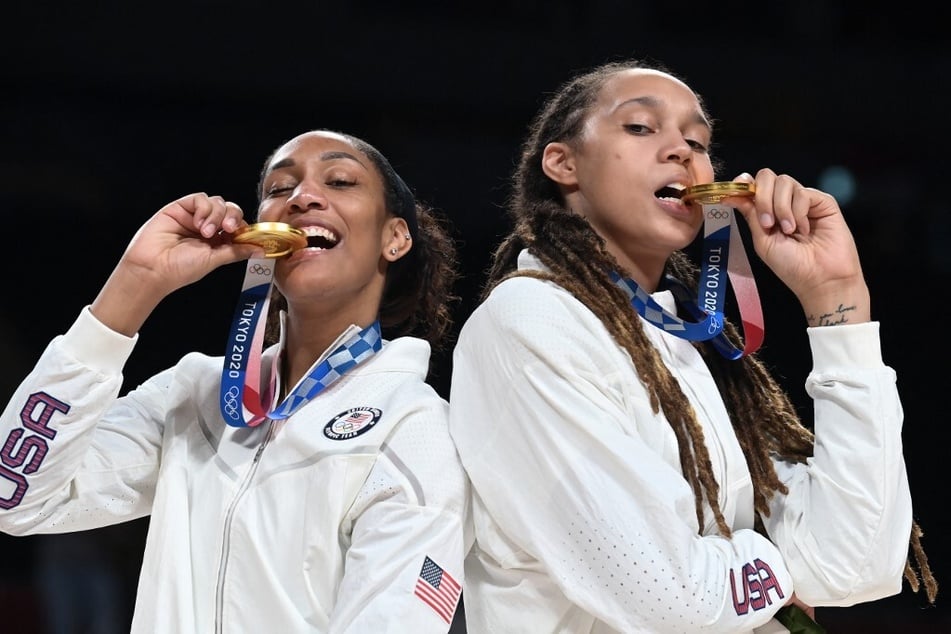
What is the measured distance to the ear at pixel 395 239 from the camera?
257 centimetres

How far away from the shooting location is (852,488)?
1.94 meters

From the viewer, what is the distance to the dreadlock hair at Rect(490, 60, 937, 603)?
2053 millimetres

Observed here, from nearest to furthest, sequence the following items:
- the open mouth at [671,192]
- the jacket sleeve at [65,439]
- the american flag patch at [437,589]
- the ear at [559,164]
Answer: the american flag patch at [437,589]
the jacket sleeve at [65,439]
the open mouth at [671,192]
the ear at [559,164]

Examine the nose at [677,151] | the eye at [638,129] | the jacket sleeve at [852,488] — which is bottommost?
the jacket sleeve at [852,488]

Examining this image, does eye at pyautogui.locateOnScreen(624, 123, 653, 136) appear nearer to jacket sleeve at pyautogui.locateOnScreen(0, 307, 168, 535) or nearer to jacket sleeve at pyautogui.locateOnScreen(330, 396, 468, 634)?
jacket sleeve at pyautogui.locateOnScreen(330, 396, 468, 634)

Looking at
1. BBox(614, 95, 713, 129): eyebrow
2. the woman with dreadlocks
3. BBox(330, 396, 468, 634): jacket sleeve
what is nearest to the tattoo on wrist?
the woman with dreadlocks

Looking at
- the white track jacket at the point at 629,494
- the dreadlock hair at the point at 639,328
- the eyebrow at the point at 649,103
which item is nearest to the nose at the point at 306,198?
the dreadlock hair at the point at 639,328

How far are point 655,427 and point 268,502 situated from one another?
2.14 feet

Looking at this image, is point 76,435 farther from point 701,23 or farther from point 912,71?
point 912,71

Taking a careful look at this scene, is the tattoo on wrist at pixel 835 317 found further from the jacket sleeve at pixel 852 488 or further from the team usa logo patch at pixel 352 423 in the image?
the team usa logo patch at pixel 352 423

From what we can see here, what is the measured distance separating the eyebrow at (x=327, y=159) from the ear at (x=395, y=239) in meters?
0.13

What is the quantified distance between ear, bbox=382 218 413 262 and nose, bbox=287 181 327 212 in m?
0.18

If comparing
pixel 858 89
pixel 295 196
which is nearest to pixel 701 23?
pixel 858 89

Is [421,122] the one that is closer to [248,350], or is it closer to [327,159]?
[327,159]
